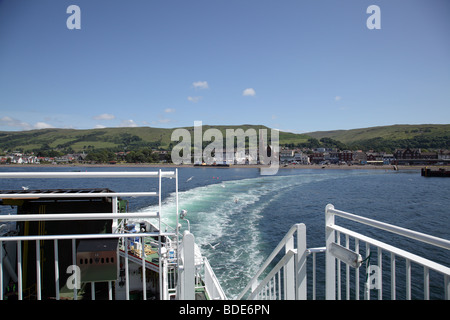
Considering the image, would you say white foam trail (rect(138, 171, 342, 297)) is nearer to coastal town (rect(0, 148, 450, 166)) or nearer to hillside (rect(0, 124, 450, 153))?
coastal town (rect(0, 148, 450, 166))

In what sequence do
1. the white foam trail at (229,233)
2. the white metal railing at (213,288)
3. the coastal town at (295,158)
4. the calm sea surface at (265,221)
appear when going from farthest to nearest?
1. the coastal town at (295,158)
2. the calm sea surface at (265,221)
3. the white foam trail at (229,233)
4. the white metal railing at (213,288)

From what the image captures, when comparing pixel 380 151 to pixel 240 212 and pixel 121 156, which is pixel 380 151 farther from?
pixel 240 212

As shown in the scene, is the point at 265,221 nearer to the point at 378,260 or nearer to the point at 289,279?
the point at 289,279

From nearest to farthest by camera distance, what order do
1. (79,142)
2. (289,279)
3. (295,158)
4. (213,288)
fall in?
(289,279), (213,288), (295,158), (79,142)

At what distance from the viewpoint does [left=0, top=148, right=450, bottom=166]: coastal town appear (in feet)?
406

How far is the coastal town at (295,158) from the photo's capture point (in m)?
124

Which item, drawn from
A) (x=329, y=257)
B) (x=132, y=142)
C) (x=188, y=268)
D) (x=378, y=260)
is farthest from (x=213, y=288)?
(x=132, y=142)

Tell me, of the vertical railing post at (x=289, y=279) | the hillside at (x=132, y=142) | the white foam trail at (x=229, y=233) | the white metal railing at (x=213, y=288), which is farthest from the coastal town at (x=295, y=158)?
the vertical railing post at (x=289, y=279)

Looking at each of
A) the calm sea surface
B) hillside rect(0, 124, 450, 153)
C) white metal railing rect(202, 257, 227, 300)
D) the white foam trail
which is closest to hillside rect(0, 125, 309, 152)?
hillside rect(0, 124, 450, 153)

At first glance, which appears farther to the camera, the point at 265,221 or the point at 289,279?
the point at 265,221

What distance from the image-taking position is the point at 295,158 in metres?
145

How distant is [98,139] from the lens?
7446 inches

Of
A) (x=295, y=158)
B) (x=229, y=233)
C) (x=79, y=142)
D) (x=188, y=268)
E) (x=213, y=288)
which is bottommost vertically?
(x=229, y=233)

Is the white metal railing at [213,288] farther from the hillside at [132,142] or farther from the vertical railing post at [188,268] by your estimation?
the hillside at [132,142]
